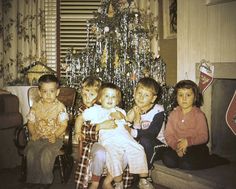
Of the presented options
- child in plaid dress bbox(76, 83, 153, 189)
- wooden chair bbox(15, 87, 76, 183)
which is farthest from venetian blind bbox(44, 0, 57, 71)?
child in plaid dress bbox(76, 83, 153, 189)

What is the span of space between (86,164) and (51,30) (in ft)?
12.7

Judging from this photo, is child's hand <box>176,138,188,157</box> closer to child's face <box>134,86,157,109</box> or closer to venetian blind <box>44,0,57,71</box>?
child's face <box>134,86,157,109</box>

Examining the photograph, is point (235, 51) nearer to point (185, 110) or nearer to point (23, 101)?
point (185, 110)

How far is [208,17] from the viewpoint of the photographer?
4012 mm

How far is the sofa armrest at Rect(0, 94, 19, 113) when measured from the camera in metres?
4.48

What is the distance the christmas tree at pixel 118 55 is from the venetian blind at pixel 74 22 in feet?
3.57

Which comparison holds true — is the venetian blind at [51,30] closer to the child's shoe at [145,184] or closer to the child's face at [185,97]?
the child's face at [185,97]

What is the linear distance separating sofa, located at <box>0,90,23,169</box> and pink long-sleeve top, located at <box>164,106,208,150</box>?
6.69ft

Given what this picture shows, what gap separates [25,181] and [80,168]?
0.80 m

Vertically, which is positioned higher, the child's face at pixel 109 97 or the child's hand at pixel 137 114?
the child's face at pixel 109 97

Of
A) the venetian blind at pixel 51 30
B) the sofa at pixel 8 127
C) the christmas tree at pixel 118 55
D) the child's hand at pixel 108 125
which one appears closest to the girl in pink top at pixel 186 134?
the child's hand at pixel 108 125

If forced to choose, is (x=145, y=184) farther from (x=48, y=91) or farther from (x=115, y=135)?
(x=48, y=91)

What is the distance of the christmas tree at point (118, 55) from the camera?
203 inches

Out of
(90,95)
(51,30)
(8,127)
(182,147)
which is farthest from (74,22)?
(182,147)
